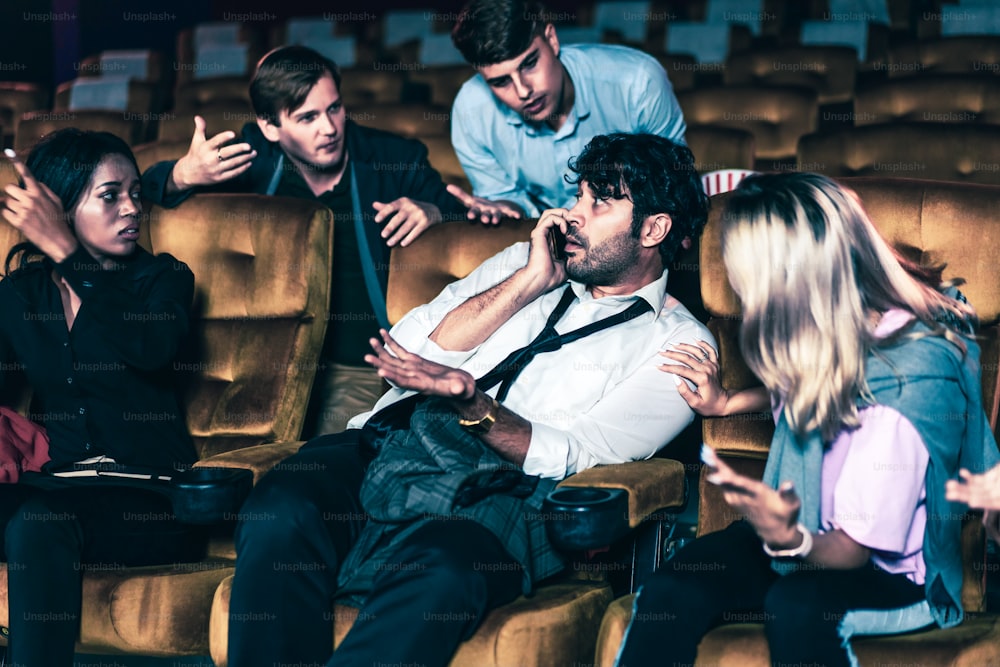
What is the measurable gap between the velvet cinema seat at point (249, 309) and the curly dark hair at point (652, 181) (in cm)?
60

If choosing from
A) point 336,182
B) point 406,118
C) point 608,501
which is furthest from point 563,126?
point 406,118

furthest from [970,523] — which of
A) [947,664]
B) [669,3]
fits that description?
[669,3]

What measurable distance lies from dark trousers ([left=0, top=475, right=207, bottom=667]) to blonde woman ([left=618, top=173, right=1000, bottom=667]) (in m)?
0.84

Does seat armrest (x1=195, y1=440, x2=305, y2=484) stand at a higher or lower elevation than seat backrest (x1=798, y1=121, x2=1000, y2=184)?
lower

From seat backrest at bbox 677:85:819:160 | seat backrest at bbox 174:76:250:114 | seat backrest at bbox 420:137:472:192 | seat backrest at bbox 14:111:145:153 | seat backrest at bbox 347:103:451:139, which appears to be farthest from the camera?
seat backrest at bbox 174:76:250:114

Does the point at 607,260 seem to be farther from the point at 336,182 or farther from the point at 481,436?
the point at 336,182

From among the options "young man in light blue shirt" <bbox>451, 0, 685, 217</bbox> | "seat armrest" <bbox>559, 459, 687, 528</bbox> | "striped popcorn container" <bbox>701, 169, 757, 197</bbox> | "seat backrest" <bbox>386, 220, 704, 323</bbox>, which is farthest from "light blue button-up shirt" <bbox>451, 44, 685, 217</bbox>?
"seat armrest" <bbox>559, 459, 687, 528</bbox>

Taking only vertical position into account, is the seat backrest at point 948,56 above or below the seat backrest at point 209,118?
above

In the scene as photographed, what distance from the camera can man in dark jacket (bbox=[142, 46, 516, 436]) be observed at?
2445 mm

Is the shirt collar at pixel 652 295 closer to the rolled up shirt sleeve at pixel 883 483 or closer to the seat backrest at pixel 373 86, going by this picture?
the rolled up shirt sleeve at pixel 883 483

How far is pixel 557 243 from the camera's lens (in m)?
2.14

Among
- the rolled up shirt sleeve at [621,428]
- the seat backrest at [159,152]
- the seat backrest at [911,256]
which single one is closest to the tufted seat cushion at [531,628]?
the rolled up shirt sleeve at [621,428]

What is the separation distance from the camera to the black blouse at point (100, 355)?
207cm

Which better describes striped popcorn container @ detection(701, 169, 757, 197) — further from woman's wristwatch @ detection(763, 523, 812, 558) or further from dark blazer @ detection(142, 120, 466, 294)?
woman's wristwatch @ detection(763, 523, 812, 558)
